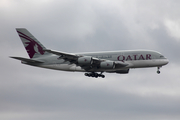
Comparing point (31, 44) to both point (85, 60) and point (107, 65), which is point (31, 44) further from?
point (107, 65)

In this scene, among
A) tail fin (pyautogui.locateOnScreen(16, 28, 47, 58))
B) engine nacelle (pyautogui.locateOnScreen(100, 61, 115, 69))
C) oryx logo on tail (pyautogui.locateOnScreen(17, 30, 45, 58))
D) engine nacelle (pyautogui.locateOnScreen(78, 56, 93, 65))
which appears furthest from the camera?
oryx logo on tail (pyautogui.locateOnScreen(17, 30, 45, 58))

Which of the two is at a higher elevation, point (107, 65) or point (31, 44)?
point (31, 44)

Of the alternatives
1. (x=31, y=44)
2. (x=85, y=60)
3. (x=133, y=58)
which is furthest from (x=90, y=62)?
(x=31, y=44)

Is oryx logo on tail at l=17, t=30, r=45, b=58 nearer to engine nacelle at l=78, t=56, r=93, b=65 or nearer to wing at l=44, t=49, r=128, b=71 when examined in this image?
wing at l=44, t=49, r=128, b=71

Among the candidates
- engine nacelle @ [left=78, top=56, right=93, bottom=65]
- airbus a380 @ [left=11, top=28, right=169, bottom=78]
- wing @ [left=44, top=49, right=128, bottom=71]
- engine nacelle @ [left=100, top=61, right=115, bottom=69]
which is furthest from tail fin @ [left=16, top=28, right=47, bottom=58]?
engine nacelle @ [left=100, top=61, right=115, bottom=69]

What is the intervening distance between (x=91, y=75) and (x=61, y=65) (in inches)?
267

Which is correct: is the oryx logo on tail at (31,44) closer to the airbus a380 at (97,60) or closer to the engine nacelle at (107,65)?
the airbus a380 at (97,60)

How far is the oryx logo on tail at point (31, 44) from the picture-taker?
73.6 m

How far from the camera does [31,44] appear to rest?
245ft

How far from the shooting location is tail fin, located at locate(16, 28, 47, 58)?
73.4 meters

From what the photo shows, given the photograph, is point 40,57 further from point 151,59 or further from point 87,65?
point 151,59

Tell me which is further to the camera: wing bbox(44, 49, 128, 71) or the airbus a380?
the airbus a380

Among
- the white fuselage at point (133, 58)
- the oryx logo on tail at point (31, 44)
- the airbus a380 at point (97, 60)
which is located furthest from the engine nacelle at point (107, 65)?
the oryx logo on tail at point (31, 44)

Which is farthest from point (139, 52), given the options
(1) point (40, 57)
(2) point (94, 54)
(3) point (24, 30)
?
(3) point (24, 30)
